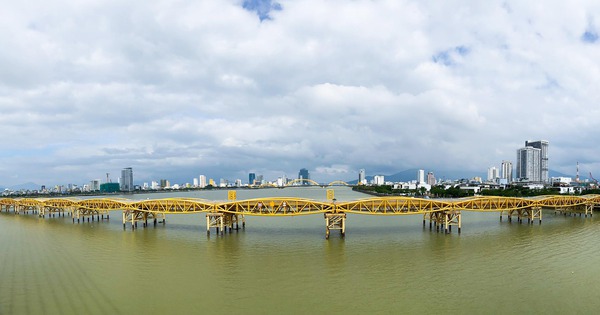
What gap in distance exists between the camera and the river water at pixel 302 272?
15.0m

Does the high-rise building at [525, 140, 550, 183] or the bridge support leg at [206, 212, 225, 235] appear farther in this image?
the high-rise building at [525, 140, 550, 183]

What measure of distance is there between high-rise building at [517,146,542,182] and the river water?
168 m

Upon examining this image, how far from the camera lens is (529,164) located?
577 ft

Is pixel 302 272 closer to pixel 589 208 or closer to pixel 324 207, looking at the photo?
pixel 324 207

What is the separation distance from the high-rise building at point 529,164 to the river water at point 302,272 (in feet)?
550

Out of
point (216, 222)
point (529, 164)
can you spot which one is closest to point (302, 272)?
point (216, 222)

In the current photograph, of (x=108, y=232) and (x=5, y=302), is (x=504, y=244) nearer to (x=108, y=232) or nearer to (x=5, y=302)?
(x=5, y=302)

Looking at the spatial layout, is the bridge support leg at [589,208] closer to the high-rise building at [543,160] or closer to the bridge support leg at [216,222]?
the bridge support leg at [216,222]

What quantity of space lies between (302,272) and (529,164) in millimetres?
197105

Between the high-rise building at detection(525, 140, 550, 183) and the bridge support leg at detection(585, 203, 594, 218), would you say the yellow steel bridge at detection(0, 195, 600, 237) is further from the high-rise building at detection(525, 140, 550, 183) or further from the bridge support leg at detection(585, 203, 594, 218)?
the high-rise building at detection(525, 140, 550, 183)

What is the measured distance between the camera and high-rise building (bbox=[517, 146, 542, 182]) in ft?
577

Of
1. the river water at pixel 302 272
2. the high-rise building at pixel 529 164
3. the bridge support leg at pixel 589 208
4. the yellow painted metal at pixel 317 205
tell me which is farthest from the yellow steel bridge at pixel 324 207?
the high-rise building at pixel 529 164

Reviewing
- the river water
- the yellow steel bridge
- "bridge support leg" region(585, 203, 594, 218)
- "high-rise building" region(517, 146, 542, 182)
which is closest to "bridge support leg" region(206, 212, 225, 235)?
the yellow steel bridge

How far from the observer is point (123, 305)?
14.8 m
